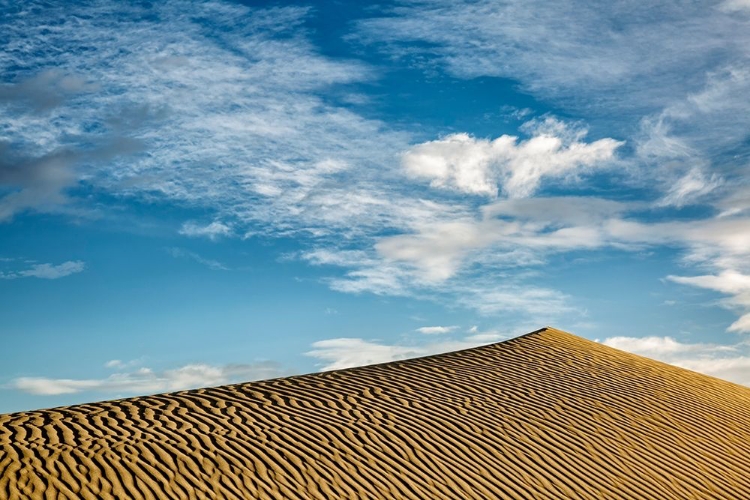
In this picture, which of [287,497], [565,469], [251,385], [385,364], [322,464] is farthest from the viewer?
[385,364]

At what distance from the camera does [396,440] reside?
15.4 meters

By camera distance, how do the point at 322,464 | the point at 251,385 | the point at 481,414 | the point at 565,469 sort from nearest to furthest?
the point at 322,464 < the point at 565,469 < the point at 481,414 < the point at 251,385

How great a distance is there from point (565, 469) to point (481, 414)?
2688mm

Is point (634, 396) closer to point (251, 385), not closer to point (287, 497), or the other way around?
point (251, 385)

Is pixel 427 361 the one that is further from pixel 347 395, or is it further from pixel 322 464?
pixel 322 464

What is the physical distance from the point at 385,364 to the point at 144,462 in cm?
1124

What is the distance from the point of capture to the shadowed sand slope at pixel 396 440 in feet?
42.1

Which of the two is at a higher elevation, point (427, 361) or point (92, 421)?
point (427, 361)

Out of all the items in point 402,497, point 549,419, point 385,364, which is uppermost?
point 385,364

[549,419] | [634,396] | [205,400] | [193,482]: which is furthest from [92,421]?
[634,396]

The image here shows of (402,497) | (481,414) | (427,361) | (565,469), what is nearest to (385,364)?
(427,361)

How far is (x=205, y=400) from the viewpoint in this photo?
1792 centimetres

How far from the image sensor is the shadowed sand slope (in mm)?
12828

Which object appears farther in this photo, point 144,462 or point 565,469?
point 565,469
